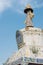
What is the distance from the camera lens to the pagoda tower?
542 inches

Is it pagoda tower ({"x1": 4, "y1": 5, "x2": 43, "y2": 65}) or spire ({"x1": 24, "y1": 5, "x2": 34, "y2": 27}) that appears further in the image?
spire ({"x1": 24, "y1": 5, "x2": 34, "y2": 27})

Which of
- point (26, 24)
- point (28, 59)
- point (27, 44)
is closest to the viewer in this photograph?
point (28, 59)

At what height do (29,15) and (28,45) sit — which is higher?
(29,15)

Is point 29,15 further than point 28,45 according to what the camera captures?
Yes

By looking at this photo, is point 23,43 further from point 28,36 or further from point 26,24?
point 26,24

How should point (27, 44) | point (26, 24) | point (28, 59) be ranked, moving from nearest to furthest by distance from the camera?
point (28, 59)
point (27, 44)
point (26, 24)

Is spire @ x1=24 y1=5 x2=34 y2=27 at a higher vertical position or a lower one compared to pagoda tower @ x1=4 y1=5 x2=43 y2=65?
higher

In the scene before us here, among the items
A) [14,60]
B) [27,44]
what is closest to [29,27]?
[27,44]

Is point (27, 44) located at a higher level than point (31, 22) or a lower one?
lower

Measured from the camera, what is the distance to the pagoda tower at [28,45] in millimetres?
13772

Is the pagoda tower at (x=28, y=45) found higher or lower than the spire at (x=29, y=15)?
lower

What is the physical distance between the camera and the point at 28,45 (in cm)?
1480

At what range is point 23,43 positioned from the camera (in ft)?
49.8

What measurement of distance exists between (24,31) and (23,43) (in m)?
0.85
